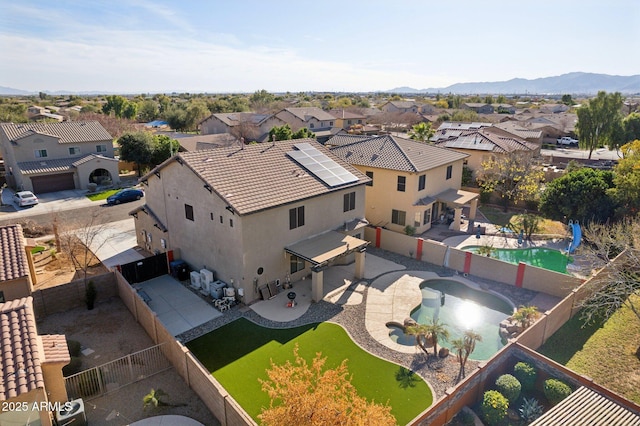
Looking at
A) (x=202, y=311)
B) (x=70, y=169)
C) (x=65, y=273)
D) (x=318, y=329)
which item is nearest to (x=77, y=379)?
(x=202, y=311)

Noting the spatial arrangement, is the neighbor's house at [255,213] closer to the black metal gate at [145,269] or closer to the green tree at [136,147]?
the black metal gate at [145,269]

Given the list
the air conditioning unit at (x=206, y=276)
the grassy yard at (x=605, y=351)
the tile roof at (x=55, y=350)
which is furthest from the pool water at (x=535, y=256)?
the tile roof at (x=55, y=350)

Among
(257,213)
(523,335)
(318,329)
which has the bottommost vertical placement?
(318,329)

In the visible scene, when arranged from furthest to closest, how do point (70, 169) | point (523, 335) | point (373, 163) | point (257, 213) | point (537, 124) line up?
1. point (537, 124)
2. point (70, 169)
3. point (373, 163)
4. point (257, 213)
5. point (523, 335)

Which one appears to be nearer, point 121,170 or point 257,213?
point 257,213

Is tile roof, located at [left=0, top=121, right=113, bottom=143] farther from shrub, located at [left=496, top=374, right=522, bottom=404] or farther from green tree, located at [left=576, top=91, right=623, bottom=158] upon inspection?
green tree, located at [left=576, top=91, right=623, bottom=158]

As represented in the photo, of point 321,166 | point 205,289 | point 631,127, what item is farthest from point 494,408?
point 631,127

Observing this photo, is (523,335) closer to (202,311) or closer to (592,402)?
(592,402)
